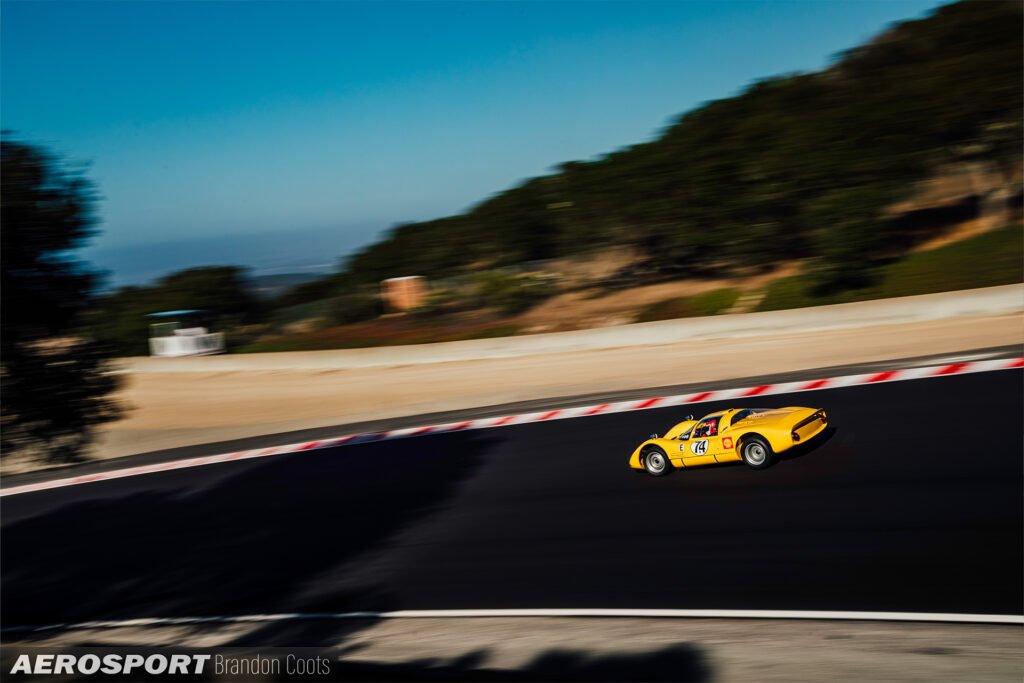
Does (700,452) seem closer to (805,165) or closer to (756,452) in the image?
(756,452)

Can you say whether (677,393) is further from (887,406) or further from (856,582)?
(856,582)

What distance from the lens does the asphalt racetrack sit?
8.30 meters

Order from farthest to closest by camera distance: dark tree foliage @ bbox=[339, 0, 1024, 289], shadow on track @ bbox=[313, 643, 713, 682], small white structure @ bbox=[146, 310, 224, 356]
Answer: small white structure @ bbox=[146, 310, 224, 356] < dark tree foliage @ bbox=[339, 0, 1024, 289] < shadow on track @ bbox=[313, 643, 713, 682]

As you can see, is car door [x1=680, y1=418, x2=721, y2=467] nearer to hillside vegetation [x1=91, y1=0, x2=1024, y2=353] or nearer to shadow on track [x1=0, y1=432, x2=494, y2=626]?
shadow on track [x1=0, y1=432, x2=494, y2=626]

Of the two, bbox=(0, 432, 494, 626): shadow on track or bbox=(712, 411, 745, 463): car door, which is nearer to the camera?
bbox=(0, 432, 494, 626): shadow on track

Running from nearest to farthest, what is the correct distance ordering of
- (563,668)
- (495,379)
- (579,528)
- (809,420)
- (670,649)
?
(563,668) < (670,649) < (579,528) < (809,420) < (495,379)

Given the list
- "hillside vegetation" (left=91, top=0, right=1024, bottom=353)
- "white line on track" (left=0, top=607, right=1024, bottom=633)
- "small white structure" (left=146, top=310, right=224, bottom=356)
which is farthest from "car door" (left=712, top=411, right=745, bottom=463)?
"small white structure" (left=146, top=310, right=224, bottom=356)

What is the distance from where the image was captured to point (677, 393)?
17.6m

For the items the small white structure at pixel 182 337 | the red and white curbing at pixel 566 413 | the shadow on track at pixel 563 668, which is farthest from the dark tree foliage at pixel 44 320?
the small white structure at pixel 182 337

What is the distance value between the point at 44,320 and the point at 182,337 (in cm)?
2826

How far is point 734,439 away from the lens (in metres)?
11.0

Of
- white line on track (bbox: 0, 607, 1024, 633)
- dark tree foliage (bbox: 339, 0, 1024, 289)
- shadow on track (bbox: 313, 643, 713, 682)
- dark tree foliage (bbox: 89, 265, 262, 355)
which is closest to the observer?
shadow on track (bbox: 313, 643, 713, 682)

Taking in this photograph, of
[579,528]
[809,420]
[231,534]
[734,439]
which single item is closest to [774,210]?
[809,420]

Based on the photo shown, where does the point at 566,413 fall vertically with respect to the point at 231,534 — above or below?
above
